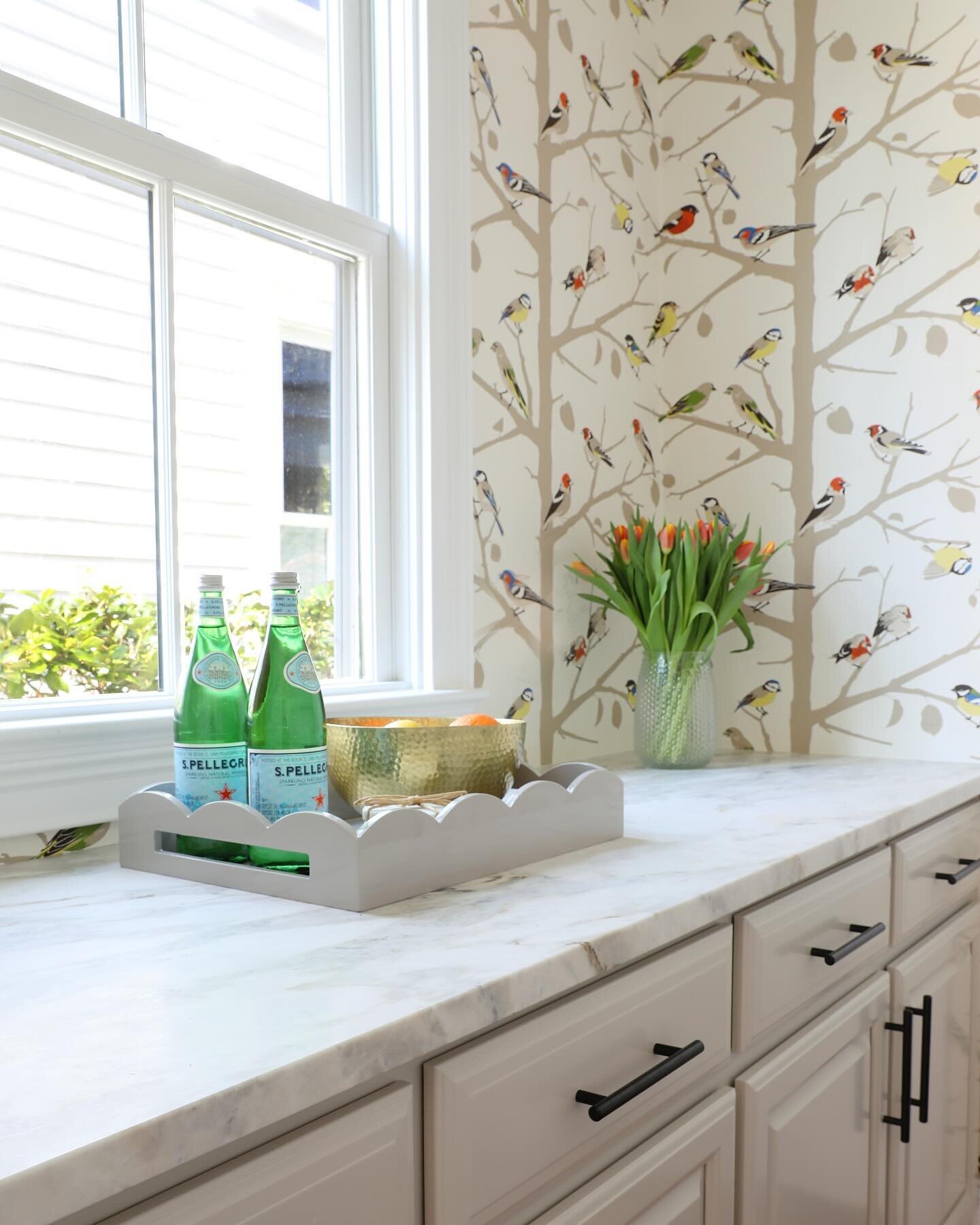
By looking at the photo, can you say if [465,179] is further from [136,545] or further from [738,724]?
[738,724]

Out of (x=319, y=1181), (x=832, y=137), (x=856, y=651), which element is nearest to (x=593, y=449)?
(x=856, y=651)

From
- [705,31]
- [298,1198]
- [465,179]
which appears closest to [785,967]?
[298,1198]

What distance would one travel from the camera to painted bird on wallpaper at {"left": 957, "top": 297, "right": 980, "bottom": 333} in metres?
1.81

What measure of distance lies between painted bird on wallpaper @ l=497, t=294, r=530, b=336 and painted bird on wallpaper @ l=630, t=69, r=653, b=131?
1.92 feet

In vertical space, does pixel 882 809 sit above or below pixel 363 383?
below

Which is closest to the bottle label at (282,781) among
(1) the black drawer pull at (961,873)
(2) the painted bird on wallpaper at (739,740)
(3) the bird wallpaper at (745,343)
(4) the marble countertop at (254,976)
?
(4) the marble countertop at (254,976)

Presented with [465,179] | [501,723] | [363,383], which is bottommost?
[501,723]

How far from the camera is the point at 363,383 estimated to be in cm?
158

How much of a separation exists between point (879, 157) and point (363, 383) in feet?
3.48

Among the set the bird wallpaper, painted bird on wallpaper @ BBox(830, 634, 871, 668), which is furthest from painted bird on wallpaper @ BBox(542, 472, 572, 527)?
painted bird on wallpaper @ BBox(830, 634, 871, 668)

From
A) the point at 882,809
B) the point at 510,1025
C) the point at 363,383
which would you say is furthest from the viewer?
the point at 363,383

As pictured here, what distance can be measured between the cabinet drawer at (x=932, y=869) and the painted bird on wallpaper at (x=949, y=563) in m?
0.42

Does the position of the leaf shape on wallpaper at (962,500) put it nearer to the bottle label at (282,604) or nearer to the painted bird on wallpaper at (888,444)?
the painted bird on wallpaper at (888,444)

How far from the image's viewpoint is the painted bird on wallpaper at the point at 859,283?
1.92m
